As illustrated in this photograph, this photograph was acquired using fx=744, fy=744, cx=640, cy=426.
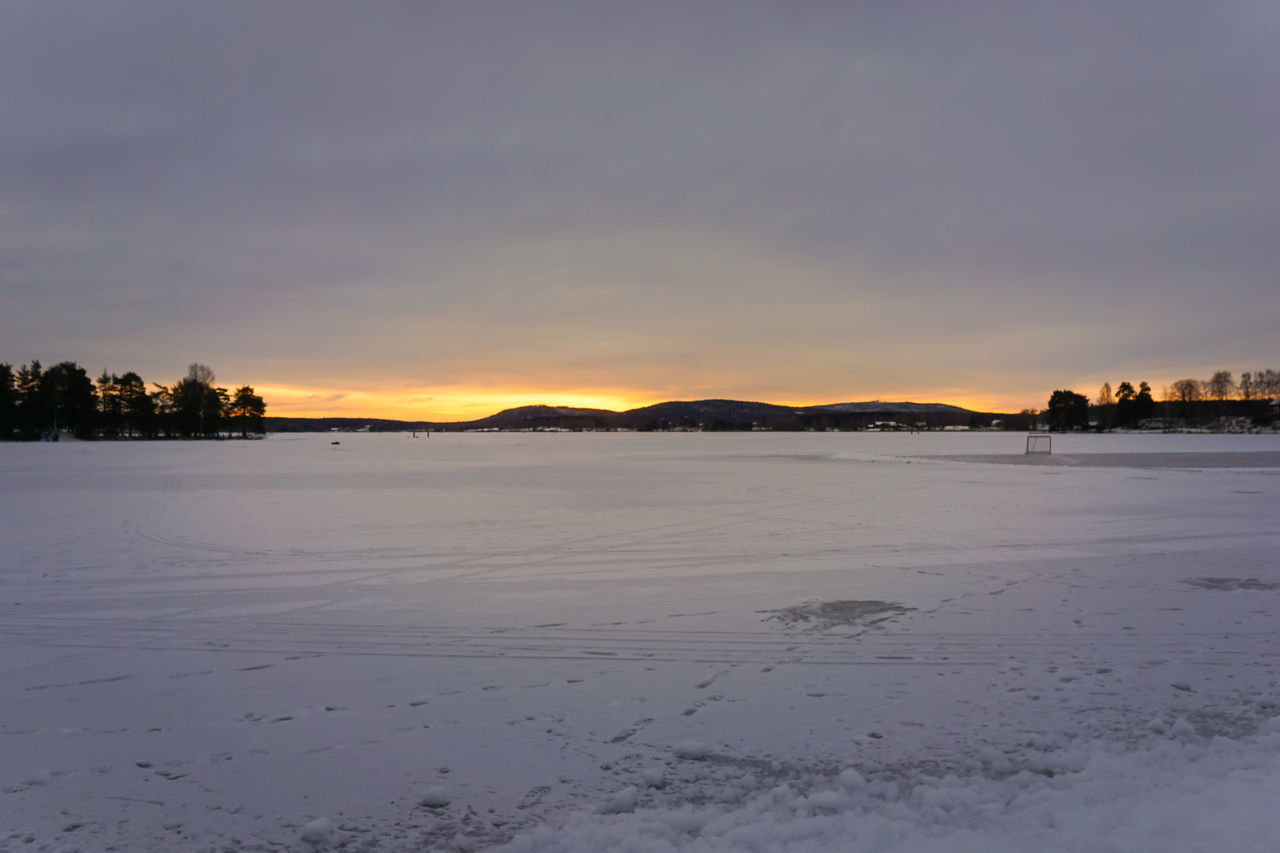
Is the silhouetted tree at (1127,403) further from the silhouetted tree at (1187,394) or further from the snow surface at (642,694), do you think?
the snow surface at (642,694)

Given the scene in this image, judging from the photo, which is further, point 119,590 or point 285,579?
point 285,579

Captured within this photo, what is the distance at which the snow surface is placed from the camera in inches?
147

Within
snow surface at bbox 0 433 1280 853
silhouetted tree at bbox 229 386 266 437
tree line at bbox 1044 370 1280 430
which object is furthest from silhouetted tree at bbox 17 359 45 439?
tree line at bbox 1044 370 1280 430

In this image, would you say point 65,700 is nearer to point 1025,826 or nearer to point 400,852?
point 400,852

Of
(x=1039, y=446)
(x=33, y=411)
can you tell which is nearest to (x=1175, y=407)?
(x=1039, y=446)

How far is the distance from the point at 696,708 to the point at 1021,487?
66.0 ft

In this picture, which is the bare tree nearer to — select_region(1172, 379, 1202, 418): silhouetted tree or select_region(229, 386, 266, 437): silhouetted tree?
select_region(1172, 379, 1202, 418): silhouetted tree

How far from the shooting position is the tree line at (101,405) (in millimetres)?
93125

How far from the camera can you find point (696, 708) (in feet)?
16.6

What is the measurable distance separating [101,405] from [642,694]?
134149 mm

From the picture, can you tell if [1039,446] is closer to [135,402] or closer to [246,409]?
[135,402]

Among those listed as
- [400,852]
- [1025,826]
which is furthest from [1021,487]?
[400,852]

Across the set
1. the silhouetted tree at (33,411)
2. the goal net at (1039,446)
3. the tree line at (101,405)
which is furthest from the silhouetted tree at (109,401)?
the goal net at (1039,446)

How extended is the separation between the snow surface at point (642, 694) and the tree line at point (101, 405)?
4123 inches
